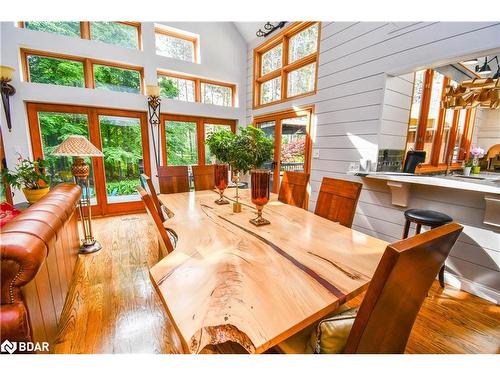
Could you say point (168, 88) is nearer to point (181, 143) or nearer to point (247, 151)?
point (181, 143)

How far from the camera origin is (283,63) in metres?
3.96

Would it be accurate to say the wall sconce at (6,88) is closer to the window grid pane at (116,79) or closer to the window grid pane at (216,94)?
the window grid pane at (116,79)

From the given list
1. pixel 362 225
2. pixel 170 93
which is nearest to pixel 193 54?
pixel 170 93

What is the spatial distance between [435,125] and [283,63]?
103 inches

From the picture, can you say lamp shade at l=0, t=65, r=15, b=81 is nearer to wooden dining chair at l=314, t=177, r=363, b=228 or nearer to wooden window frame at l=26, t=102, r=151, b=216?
wooden window frame at l=26, t=102, r=151, b=216

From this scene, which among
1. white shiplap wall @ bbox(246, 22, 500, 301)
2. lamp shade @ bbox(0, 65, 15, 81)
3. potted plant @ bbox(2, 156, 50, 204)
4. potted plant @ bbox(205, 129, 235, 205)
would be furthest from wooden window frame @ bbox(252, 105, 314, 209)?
lamp shade @ bbox(0, 65, 15, 81)

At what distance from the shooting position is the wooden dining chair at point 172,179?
2.59 meters

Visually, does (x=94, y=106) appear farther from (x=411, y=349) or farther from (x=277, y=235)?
(x=411, y=349)

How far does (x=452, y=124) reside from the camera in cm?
350

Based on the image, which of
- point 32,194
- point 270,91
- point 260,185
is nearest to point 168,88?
point 270,91

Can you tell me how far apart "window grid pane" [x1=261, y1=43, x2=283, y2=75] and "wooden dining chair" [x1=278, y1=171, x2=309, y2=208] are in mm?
2916

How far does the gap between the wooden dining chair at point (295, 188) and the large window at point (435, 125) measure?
1.67 metres

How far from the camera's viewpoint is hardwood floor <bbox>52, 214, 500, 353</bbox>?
1.39 m

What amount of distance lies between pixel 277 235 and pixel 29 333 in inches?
47.4
